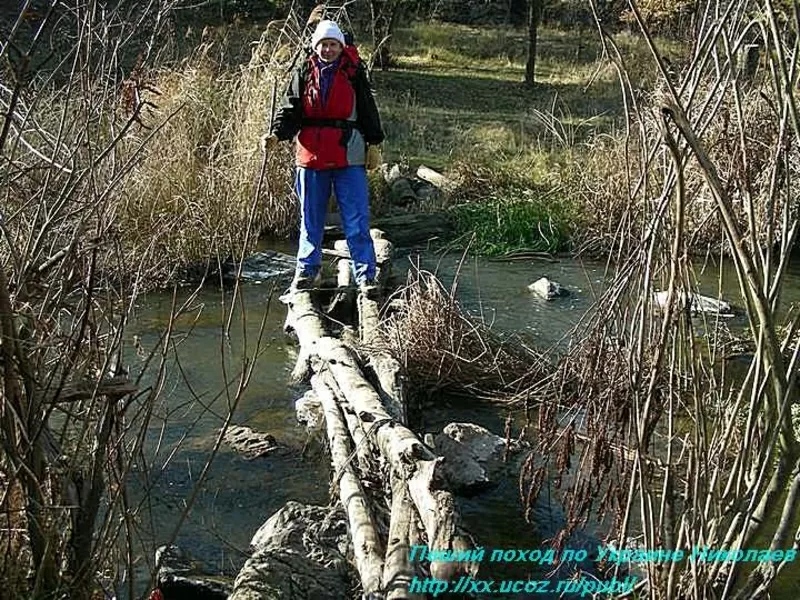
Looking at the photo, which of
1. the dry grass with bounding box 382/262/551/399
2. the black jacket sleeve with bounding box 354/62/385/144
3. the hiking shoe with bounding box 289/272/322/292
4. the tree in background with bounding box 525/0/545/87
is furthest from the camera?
the tree in background with bounding box 525/0/545/87

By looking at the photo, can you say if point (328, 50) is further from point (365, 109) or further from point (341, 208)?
point (341, 208)

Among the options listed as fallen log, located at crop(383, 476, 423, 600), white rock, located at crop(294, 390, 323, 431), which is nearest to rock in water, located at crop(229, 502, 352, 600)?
fallen log, located at crop(383, 476, 423, 600)

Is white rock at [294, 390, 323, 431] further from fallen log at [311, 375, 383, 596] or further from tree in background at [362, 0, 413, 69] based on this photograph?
tree in background at [362, 0, 413, 69]

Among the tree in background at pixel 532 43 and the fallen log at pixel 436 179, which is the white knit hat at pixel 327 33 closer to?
the fallen log at pixel 436 179

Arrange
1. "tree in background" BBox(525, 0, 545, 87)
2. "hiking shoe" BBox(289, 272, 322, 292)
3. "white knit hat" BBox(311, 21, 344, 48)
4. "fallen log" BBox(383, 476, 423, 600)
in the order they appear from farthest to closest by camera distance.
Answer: "tree in background" BBox(525, 0, 545, 87) → "hiking shoe" BBox(289, 272, 322, 292) → "white knit hat" BBox(311, 21, 344, 48) → "fallen log" BBox(383, 476, 423, 600)

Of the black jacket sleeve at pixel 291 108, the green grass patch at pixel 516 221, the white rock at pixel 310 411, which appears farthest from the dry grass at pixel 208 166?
the white rock at pixel 310 411

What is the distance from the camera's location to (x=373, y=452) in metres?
4.64

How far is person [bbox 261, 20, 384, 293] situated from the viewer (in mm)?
6598

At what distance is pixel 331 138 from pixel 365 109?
0.30 m

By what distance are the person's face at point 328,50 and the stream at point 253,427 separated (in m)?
1.79

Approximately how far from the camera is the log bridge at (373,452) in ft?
11.2

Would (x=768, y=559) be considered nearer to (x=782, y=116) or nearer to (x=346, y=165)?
(x=782, y=116)

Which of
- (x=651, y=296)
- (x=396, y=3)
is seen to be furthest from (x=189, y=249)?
(x=396, y=3)

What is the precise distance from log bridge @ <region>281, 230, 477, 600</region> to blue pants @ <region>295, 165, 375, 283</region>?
0.27 m
